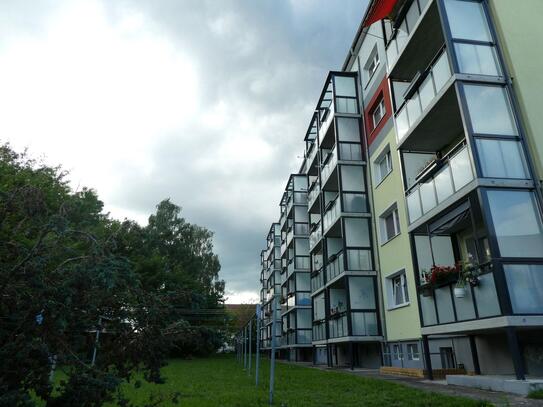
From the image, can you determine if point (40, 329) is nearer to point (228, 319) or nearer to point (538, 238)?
point (228, 319)

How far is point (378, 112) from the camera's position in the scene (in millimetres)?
20719

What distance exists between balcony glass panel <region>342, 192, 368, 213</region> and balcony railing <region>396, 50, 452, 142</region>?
6.72m

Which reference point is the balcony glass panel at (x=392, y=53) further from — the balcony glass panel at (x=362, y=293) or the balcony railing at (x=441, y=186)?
the balcony glass panel at (x=362, y=293)

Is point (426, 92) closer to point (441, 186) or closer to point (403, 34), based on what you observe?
point (441, 186)

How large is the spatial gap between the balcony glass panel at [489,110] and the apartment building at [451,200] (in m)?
0.03

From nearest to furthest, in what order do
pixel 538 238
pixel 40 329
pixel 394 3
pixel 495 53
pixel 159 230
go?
1. pixel 40 329
2. pixel 538 238
3. pixel 495 53
4. pixel 394 3
5. pixel 159 230

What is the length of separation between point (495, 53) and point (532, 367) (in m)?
8.26

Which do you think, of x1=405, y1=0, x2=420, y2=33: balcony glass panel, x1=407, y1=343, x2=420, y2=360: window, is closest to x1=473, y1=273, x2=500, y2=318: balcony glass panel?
x1=407, y1=343, x2=420, y2=360: window

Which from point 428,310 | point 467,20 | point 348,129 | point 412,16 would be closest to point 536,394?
point 428,310

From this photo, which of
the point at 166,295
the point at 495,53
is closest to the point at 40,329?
the point at 166,295

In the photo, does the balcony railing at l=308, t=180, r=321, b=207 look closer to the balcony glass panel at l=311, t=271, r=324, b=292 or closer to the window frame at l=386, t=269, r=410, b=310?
the balcony glass panel at l=311, t=271, r=324, b=292

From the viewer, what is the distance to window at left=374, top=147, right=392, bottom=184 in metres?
19.0


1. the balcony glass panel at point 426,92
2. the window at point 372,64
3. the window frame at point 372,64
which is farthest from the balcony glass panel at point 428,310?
the window at point 372,64

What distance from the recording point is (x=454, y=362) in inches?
516
